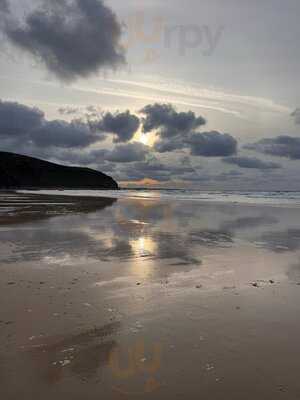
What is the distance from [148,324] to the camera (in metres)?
5.61

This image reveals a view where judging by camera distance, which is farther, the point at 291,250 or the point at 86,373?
the point at 291,250

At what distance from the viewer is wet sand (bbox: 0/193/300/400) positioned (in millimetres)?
3945

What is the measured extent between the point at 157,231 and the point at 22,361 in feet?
41.5

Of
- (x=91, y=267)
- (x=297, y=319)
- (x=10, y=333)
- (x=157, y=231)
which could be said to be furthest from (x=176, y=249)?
(x=10, y=333)

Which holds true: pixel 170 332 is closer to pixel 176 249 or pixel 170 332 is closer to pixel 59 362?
pixel 59 362

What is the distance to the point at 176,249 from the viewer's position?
12141mm

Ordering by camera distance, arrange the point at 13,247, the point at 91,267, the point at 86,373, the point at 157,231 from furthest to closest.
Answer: the point at 157,231
the point at 13,247
the point at 91,267
the point at 86,373

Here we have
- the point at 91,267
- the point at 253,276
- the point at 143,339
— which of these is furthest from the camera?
the point at 91,267
